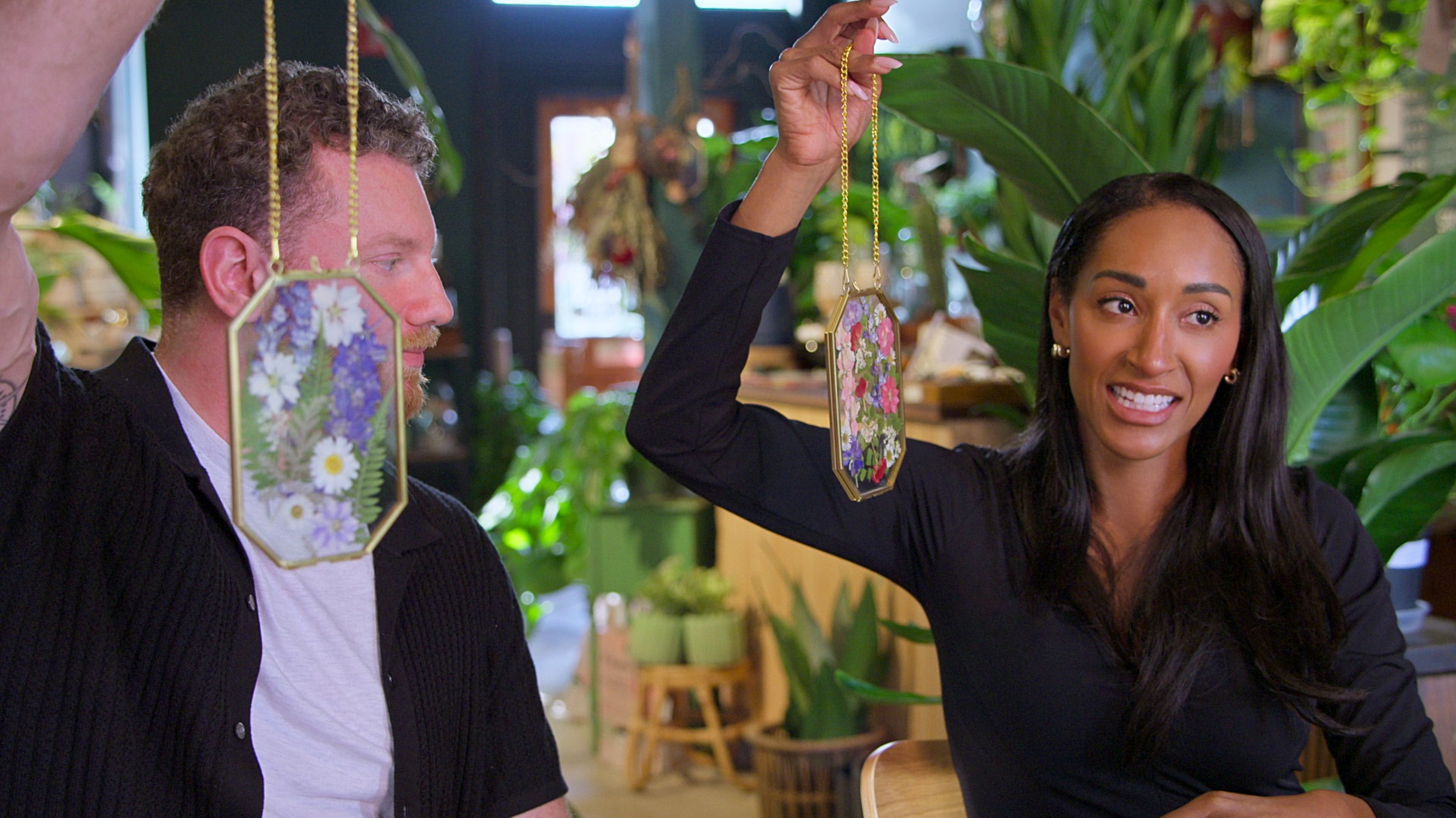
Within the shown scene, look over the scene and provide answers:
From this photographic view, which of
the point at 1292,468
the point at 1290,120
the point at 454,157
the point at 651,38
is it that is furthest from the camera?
the point at 651,38

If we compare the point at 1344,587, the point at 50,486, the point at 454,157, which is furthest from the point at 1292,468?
the point at 454,157

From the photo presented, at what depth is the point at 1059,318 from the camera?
1.25 metres

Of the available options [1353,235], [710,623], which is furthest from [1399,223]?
[710,623]

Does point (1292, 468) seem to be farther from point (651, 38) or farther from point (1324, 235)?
point (651, 38)

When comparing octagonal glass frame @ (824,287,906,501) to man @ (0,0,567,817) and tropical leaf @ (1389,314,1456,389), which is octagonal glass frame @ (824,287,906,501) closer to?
man @ (0,0,567,817)

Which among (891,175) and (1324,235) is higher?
(891,175)

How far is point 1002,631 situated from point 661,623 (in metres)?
2.03

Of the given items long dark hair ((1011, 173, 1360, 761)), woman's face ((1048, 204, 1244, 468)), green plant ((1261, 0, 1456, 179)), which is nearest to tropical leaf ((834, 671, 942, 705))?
long dark hair ((1011, 173, 1360, 761))

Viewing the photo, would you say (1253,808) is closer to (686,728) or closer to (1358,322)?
(1358,322)

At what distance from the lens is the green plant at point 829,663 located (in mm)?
2463

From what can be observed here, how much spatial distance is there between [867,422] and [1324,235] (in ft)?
2.92

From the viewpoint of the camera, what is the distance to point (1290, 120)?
3.37 m

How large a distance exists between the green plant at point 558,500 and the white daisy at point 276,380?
2.86 meters

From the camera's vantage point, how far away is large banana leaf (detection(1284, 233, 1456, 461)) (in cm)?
138
